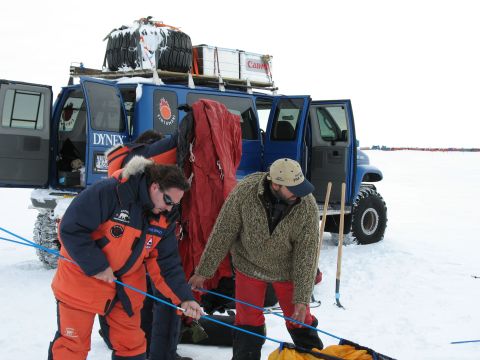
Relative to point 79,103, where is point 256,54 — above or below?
above

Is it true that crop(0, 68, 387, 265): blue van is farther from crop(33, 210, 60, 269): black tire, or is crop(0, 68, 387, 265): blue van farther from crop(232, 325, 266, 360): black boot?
crop(232, 325, 266, 360): black boot

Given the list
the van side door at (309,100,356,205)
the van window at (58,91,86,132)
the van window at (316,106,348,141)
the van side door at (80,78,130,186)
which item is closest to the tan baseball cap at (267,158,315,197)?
the van side door at (80,78,130,186)

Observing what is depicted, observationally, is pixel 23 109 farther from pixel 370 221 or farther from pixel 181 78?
pixel 370 221

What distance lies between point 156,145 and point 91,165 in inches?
91.7

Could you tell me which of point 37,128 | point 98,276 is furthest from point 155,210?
point 37,128

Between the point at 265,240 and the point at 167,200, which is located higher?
the point at 167,200

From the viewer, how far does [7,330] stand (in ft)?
15.2

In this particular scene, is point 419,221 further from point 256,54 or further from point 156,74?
point 156,74

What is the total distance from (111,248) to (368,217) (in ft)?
23.3

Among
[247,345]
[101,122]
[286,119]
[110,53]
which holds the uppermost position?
[110,53]

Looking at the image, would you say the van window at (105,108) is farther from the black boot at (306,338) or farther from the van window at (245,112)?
the black boot at (306,338)

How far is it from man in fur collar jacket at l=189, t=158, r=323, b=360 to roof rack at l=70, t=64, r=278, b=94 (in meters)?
3.97

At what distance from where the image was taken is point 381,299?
5941mm

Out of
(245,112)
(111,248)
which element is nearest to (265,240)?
(111,248)
